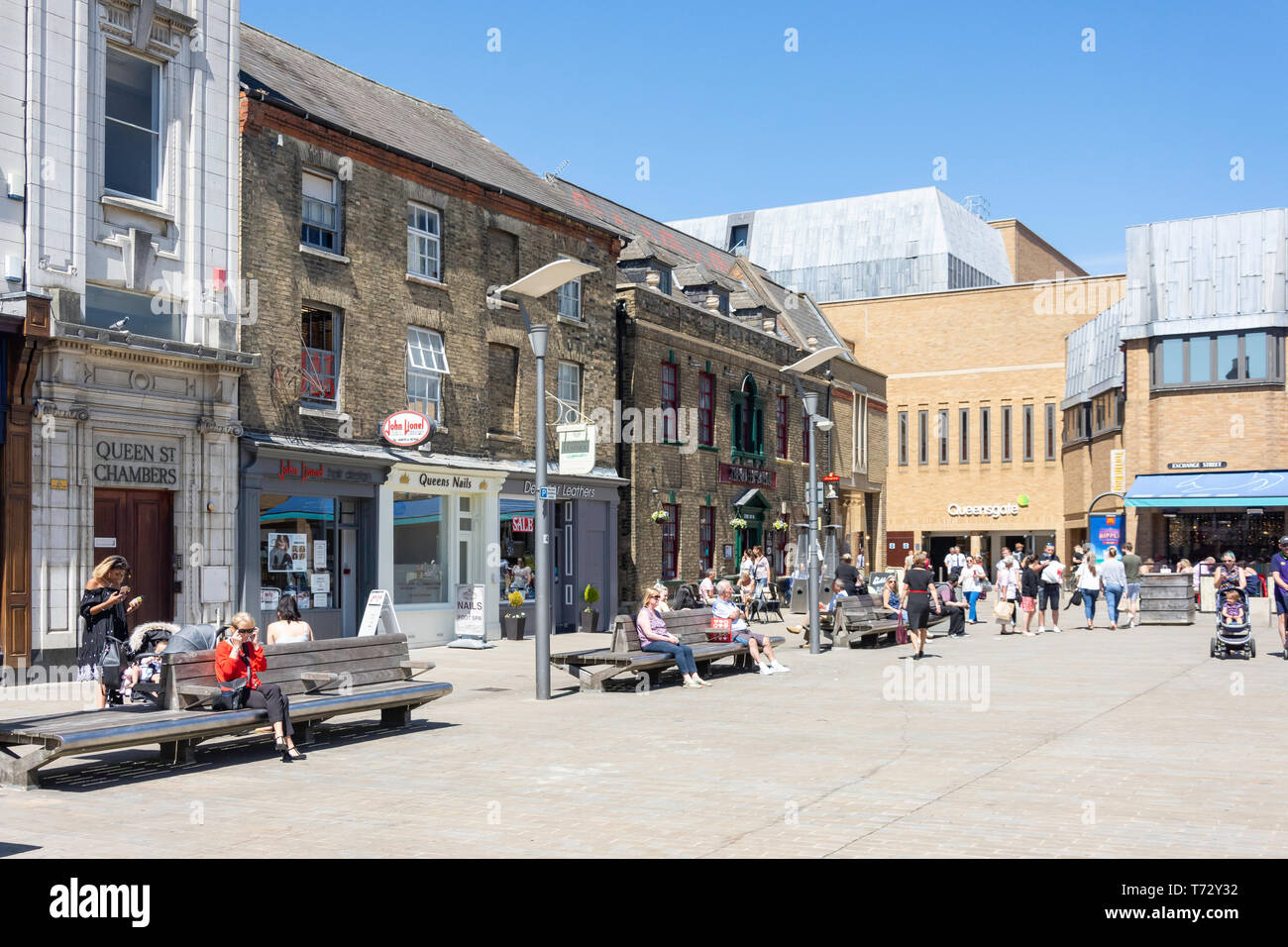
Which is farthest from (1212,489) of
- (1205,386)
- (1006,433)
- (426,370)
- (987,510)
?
(426,370)

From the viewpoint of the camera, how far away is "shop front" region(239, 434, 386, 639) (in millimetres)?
19172

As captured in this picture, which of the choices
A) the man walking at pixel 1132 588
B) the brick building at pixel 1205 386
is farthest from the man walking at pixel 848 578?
the brick building at pixel 1205 386

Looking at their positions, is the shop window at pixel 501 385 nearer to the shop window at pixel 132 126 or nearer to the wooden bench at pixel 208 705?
the shop window at pixel 132 126

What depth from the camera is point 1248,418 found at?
1628 inches

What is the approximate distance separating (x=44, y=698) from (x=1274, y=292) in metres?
38.4

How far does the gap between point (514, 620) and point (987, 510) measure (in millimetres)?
37718

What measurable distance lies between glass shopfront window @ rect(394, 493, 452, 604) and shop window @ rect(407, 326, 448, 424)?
156cm

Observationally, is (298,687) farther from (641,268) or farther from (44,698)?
(641,268)

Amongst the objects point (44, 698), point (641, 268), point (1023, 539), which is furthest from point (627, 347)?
point (1023, 539)

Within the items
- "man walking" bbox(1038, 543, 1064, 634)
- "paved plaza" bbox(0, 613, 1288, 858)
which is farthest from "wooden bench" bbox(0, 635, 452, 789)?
"man walking" bbox(1038, 543, 1064, 634)

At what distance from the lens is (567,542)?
2719 cm

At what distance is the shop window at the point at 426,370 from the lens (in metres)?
22.7

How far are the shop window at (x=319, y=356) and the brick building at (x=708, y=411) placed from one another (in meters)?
9.09

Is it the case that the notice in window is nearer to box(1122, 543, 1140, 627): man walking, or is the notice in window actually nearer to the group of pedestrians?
the group of pedestrians
